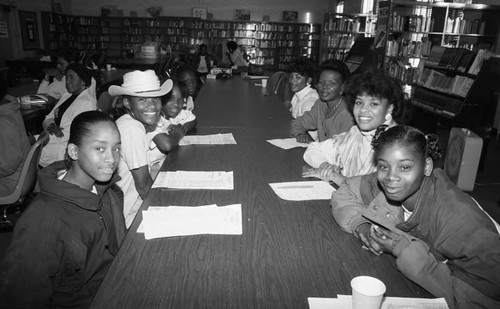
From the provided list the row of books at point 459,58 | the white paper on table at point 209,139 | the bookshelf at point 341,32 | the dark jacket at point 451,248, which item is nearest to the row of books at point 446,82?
the row of books at point 459,58

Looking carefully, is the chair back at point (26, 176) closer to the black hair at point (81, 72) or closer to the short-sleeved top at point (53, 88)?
the black hair at point (81, 72)

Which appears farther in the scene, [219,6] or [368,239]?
[219,6]

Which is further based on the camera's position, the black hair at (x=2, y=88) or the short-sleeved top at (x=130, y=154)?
the black hair at (x=2, y=88)

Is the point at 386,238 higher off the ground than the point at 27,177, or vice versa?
the point at 386,238

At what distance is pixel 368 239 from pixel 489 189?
358cm

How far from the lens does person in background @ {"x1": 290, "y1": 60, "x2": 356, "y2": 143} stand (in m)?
2.86

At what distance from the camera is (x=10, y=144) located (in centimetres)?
243

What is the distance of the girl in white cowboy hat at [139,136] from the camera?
209cm

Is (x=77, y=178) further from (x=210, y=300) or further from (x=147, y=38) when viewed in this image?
(x=147, y=38)

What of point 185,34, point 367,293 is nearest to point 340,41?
point 185,34

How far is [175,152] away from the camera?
7.95ft

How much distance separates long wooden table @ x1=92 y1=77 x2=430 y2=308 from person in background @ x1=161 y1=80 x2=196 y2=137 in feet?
3.74

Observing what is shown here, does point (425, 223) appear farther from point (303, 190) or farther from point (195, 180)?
point (195, 180)

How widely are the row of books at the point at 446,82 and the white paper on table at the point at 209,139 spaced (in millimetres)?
4179
